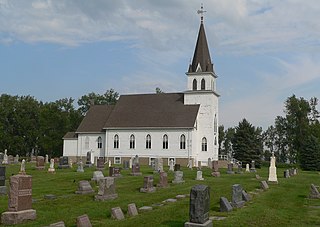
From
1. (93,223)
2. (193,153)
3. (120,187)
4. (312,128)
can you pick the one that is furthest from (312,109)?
(93,223)

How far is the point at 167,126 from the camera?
183ft

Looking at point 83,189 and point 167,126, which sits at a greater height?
point 167,126

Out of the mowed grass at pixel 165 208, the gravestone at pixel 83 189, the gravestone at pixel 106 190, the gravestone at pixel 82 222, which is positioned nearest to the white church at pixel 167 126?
the mowed grass at pixel 165 208

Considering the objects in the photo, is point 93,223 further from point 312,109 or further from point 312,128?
point 312,109

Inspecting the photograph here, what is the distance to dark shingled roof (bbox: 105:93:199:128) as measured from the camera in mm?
56125

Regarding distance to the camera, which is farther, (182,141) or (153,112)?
A: (153,112)

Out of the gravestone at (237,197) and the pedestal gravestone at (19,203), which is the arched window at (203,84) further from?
the pedestal gravestone at (19,203)

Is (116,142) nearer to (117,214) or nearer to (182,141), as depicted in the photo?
(182,141)

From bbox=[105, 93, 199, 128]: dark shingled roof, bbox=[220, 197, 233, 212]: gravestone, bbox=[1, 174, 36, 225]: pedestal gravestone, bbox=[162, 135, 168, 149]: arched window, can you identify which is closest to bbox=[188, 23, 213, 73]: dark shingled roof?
bbox=[105, 93, 199, 128]: dark shingled roof

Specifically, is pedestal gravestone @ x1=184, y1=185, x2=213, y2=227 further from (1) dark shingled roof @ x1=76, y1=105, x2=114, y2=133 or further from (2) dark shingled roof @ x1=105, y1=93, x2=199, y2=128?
(1) dark shingled roof @ x1=76, y1=105, x2=114, y2=133

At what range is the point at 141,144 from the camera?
188 ft

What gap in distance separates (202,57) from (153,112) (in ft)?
34.2

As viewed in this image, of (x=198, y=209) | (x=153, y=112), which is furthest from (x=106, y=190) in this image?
(x=153, y=112)

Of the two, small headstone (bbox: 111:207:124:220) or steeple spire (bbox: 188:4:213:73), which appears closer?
small headstone (bbox: 111:207:124:220)
